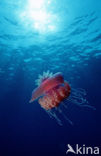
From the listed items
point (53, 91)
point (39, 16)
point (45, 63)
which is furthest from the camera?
point (45, 63)

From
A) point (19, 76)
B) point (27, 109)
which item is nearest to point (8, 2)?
point (19, 76)

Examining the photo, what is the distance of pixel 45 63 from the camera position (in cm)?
2228

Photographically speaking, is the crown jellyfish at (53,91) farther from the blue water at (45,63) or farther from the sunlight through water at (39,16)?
the blue water at (45,63)

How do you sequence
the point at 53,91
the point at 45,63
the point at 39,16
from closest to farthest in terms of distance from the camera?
the point at 53,91 < the point at 39,16 < the point at 45,63

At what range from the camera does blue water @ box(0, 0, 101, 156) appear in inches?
542

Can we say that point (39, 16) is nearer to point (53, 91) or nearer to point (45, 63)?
point (45, 63)

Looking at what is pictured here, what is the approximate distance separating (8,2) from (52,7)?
304 cm

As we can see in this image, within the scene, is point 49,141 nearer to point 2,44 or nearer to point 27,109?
point 27,109

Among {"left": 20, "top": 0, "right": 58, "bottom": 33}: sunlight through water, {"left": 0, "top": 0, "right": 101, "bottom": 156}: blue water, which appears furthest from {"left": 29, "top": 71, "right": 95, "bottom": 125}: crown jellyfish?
{"left": 0, "top": 0, "right": 101, "bottom": 156}: blue water

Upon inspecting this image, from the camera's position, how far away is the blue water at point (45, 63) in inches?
542

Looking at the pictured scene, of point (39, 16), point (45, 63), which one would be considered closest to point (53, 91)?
point (39, 16)

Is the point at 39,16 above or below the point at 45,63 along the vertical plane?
below

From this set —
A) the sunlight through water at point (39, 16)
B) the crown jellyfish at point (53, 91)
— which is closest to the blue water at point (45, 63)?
the sunlight through water at point (39, 16)

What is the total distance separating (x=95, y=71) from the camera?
25.9m
